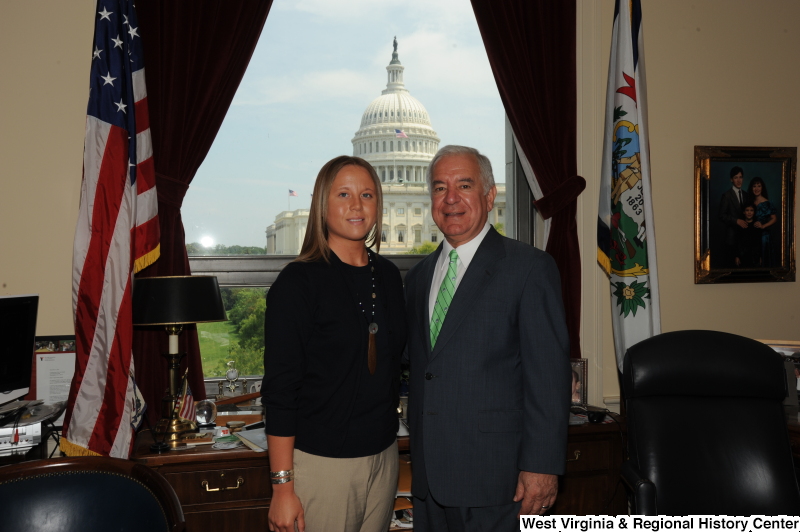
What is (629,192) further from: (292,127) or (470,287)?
(292,127)

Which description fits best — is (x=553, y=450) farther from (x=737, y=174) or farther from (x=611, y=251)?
(x=737, y=174)

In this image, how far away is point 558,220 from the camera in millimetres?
3305

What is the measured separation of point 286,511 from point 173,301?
117 cm

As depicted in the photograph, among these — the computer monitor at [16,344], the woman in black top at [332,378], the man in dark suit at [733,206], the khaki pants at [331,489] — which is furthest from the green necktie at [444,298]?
the man in dark suit at [733,206]

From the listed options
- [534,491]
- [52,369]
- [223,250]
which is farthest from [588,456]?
[52,369]

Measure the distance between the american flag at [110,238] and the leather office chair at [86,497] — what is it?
0.96 m

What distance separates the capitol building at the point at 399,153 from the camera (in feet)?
11.3

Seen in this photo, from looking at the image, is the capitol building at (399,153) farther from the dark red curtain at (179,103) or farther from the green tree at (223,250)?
the dark red curtain at (179,103)

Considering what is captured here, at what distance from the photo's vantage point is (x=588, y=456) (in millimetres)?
2850

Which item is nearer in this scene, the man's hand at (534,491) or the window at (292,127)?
the man's hand at (534,491)

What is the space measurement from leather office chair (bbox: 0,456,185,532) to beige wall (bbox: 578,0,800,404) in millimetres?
2405

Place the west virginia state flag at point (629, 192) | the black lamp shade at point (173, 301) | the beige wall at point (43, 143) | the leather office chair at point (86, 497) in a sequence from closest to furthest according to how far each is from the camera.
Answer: the leather office chair at point (86, 497) → the black lamp shade at point (173, 301) → the beige wall at point (43, 143) → the west virginia state flag at point (629, 192)

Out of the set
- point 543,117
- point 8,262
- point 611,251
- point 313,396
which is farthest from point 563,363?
point 8,262

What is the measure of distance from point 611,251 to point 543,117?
79 centimetres
